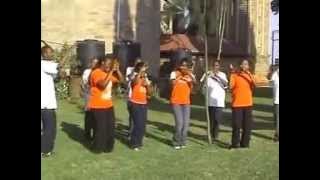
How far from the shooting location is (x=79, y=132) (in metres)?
13.1

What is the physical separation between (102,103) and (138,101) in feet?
3.14

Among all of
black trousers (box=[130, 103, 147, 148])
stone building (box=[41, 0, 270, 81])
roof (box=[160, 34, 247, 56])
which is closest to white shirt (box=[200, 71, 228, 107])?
black trousers (box=[130, 103, 147, 148])

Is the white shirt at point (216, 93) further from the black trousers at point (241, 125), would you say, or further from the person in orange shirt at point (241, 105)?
the black trousers at point (241, 125)

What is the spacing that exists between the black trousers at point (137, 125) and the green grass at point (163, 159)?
16 cm

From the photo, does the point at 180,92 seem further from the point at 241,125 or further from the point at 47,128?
the point at 47,128

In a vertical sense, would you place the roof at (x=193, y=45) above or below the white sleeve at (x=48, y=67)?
above

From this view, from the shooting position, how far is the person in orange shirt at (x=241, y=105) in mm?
11289

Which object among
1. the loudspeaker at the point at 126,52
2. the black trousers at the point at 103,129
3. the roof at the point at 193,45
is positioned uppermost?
the roof at the point at 193,45

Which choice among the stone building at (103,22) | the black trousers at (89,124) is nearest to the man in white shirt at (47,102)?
the black trousers at (89,124)

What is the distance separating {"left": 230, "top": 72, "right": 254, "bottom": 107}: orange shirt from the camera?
37.2 ft

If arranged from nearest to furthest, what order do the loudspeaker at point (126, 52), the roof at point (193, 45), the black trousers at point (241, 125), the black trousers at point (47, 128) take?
1. the black trousers at point (47, 128)
2. the black trousers at point (241, 125)
3. the loudspeaker at point (126, 52)
4. the roof at point (193, 45)

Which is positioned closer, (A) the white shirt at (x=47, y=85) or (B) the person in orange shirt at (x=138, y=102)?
(A) the white shirt at (x=47, y=85)
